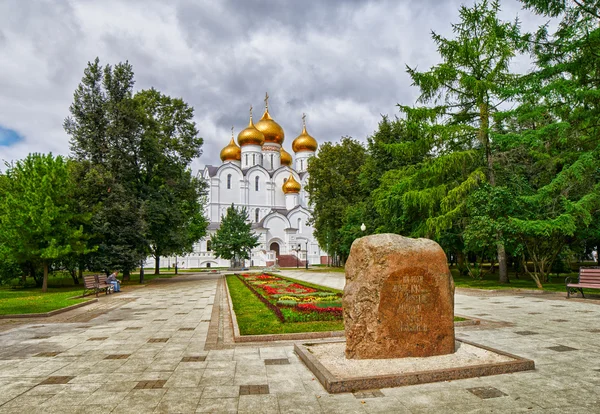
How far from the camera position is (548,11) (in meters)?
14.8

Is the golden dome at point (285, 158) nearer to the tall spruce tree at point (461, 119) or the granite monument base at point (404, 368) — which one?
the tall spruce tree at point (461, 119)

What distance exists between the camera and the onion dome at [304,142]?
Result: 217 feet

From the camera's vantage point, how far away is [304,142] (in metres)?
65.9

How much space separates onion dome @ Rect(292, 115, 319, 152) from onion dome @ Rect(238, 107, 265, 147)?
5994 mm

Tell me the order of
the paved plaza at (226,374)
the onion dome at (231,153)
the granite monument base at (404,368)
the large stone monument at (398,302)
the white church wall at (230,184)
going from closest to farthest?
the paved plaza at (226,374), the granite monument base at (404,368), the large stone monument at (398,302), the white church wall at (230,184), the onion dome at (231,153)

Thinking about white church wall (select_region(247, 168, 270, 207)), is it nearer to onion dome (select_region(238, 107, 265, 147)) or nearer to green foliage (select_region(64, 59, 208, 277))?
onion dome (select_region(238, 107, 265, 147))

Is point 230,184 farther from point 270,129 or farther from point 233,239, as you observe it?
point 233,239

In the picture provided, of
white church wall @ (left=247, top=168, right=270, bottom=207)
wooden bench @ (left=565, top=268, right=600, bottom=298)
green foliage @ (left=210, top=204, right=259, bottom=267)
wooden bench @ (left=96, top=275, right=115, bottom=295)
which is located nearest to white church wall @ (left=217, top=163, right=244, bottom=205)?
white church wall @ (left=247, top=168, right=270, bottom=207)

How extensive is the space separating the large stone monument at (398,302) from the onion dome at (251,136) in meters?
58.3

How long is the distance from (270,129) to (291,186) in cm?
975

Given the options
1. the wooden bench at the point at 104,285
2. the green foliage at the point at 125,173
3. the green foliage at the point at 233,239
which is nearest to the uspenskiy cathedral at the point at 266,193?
the green foliage at the point at 233,239

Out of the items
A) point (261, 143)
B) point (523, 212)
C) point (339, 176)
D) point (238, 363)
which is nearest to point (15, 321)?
point (238, 363)

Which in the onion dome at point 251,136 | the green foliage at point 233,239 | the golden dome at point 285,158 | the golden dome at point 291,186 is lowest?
the green foliage at point 233,239

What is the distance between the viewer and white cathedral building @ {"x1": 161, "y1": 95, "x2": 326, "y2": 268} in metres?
56.8
